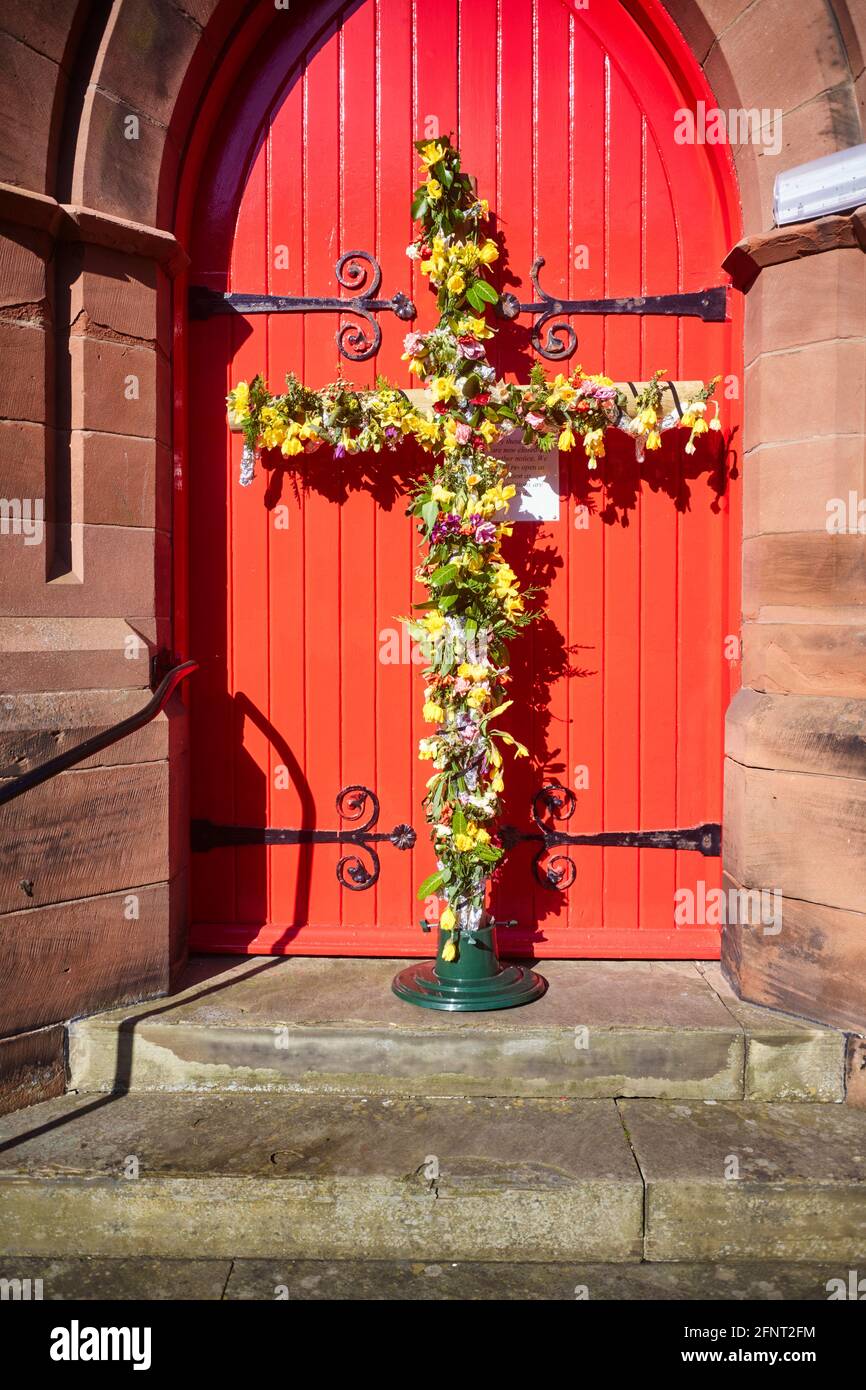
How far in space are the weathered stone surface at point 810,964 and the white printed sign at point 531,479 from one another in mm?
1592

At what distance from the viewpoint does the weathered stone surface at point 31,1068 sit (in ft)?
11.0

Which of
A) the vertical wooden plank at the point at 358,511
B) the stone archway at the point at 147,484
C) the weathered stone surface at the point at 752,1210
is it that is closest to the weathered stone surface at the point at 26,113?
the stone archway at the point at 147,484

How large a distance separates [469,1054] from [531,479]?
2.00 meters

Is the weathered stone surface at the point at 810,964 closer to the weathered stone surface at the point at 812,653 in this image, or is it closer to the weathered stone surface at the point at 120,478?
the weathered stone surface at the point at 812,653

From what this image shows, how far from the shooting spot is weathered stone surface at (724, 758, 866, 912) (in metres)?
3.42

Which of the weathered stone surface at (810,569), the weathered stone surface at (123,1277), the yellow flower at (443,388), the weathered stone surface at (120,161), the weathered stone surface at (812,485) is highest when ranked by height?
the weathered stone surface at (120,161)

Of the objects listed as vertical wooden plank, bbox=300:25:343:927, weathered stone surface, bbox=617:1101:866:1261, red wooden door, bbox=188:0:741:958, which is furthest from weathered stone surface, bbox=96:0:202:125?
weathered stone surface, bbox=617:1101:866:1261

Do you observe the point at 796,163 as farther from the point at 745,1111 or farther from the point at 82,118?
the point at 745,1111

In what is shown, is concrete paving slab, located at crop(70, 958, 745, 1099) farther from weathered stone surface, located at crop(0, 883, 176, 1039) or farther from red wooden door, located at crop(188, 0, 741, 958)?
red wooden door, located at crop(188, 0, 741, 958)

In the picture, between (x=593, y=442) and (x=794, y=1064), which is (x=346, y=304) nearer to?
(x=593, y=442)

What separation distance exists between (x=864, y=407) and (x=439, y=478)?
4.42 ft

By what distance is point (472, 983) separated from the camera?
3.64 m

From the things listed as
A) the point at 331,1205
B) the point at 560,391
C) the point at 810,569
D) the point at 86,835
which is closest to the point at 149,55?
the point at 560,391

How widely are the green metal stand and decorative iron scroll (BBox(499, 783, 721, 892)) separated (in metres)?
0.47
